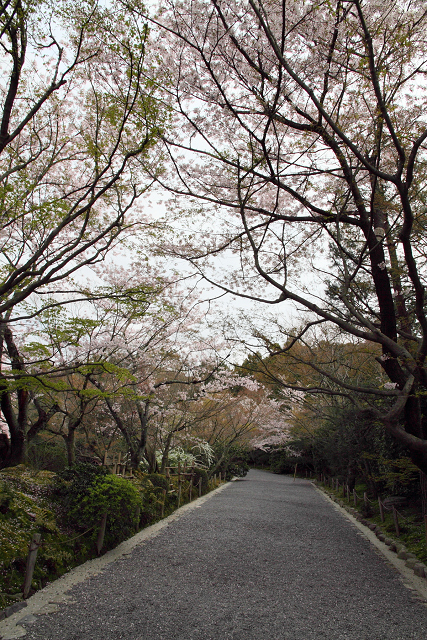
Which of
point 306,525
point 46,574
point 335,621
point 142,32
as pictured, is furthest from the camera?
point 306,525

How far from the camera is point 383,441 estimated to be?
9.02 m

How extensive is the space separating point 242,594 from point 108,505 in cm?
228

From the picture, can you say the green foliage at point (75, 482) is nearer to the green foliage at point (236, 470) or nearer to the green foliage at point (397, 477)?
the green foliage at point (397, 477)

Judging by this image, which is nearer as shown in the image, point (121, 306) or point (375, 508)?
point (121, 306)

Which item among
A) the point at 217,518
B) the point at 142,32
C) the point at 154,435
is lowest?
the point at 217,518

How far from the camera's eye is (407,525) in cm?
712

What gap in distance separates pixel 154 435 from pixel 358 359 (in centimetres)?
649

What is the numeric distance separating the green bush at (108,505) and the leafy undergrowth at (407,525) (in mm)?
4410

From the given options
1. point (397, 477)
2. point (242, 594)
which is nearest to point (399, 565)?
point (397, 477)

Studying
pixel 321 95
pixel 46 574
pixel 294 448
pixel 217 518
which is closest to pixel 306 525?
pixel 217 518

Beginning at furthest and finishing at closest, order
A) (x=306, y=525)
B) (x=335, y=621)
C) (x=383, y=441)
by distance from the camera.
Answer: (x=383, y=441)
(x=306, y=525)
(x=335, y=621)

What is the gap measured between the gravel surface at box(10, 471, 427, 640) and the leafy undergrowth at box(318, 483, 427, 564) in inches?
21.9

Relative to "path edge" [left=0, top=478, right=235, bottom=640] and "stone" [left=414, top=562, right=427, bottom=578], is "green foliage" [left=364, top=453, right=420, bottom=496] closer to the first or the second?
"stone" [left=414, top=562, right=427, bottom=578]

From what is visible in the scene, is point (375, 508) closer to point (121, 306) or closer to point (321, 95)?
point (121, 306)
